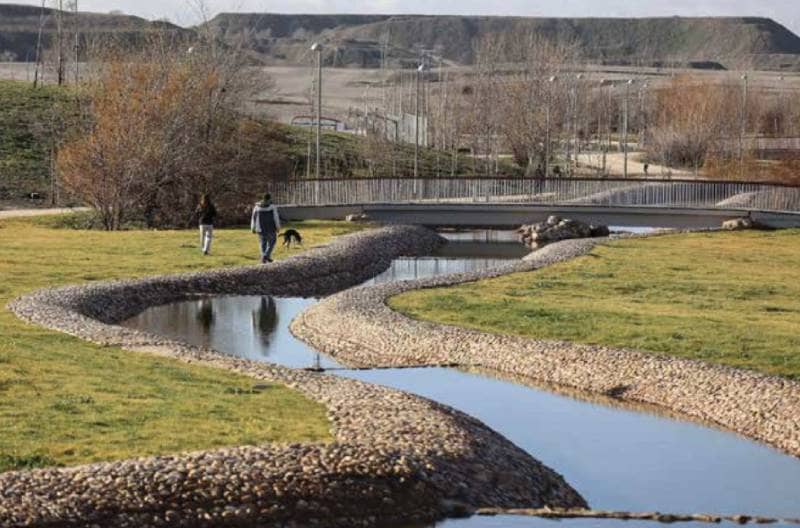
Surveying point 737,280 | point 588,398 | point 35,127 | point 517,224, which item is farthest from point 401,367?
point 35,127

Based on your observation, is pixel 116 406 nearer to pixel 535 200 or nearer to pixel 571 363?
pixel 571 363

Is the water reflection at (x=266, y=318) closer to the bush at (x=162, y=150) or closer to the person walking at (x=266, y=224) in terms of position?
the person walking at (x=266, y=224)

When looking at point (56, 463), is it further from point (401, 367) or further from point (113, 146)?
point (113, 146)

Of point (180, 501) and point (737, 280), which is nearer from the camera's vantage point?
point (180, 501)

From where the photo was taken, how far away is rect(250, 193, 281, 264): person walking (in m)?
49.1

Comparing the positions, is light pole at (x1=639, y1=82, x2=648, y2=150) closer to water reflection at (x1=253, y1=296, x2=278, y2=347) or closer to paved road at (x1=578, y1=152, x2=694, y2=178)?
paved road at (x1=578, y1=152, x2=694, y2=178)

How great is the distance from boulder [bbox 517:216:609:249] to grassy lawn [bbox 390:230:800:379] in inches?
420

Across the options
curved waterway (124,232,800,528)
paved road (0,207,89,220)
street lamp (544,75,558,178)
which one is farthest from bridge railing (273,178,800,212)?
curved waterway (124,232,800,528)

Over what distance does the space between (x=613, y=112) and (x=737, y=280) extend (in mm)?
127684

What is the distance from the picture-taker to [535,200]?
257 feet

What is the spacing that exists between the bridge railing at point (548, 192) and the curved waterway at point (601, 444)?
38285 millimetres

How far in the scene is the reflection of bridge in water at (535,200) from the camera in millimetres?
74688

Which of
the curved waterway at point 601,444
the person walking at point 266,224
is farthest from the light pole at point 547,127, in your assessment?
the curved waterway at point 601,444

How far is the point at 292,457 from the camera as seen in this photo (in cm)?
2153
